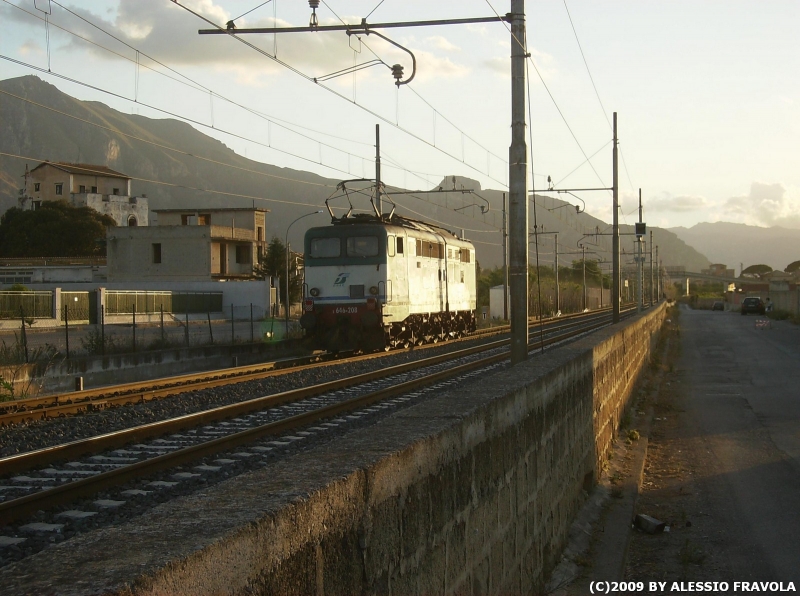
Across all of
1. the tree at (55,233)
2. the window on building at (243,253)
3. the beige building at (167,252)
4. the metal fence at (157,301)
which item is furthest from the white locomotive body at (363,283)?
the tree at (55,233)

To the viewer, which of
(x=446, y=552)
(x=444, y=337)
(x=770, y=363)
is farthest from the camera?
(x=444, y=337)

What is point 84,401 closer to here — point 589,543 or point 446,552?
point 589,543

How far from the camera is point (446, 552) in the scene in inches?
171

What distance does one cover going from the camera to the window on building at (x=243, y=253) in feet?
234

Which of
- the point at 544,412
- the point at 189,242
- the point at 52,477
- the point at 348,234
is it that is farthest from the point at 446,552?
the point at 189,242

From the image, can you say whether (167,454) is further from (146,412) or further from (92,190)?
(92,190)

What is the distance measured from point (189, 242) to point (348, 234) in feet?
141

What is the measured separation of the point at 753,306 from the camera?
80875 millimetres

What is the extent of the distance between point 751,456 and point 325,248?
1467 centimetres

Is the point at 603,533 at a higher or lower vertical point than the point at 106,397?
lower

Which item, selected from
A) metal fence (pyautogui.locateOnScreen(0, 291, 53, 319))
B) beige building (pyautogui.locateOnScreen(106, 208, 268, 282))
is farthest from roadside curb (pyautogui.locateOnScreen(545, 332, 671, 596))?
beige building (pyautogui.locateOnScreen(106, 208, 268, 282))

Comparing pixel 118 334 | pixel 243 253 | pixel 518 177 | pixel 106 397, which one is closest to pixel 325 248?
pixel 106 397

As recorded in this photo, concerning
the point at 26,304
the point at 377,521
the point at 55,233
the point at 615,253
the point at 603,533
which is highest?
the point at 55,233

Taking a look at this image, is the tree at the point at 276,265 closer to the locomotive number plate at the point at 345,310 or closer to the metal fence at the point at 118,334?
the metal fence at the point at 118,334
